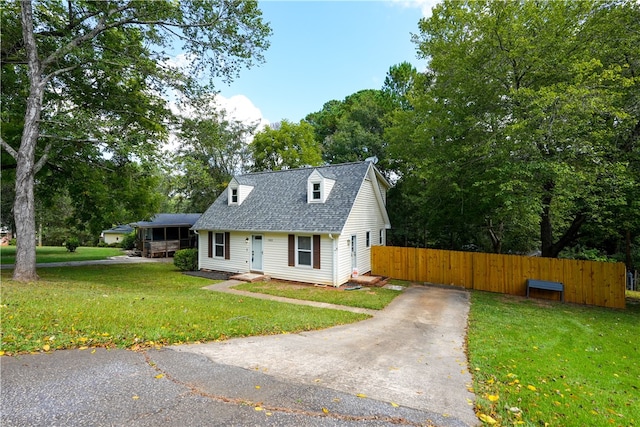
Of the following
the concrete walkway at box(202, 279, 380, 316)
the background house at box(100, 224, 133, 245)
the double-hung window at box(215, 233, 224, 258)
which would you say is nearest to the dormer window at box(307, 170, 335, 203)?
the concrete walkway at box(202, 279, 380, 316)

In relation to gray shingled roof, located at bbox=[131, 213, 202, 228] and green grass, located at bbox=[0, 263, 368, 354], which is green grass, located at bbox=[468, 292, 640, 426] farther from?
gray shingled roof, located at bbox=[131, 213, 202, 228]

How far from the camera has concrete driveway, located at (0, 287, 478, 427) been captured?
3.37 m

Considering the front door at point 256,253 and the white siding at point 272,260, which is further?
the front door at point 256,253

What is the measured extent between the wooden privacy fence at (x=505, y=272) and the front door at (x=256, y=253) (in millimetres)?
6043

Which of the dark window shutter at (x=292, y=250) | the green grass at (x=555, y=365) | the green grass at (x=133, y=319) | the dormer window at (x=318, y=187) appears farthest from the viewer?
the dormer window at (x=318, y=187)

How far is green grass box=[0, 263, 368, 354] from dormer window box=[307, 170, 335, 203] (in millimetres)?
6224

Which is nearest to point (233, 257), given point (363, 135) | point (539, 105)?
point (539, 105)

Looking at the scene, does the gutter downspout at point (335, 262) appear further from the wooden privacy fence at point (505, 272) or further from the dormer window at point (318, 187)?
the wooden privacy fence at point (505, 272)

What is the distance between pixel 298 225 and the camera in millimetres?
14047

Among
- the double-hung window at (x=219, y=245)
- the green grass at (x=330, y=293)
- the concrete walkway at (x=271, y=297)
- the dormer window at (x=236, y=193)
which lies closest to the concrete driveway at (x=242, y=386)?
the concrete walkway at (x=271, y=297)

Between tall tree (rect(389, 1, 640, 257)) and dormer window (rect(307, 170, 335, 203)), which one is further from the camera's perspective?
dormer window (rect(307, 170, 335, 203))

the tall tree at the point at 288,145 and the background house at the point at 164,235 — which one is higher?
the tall tree at the point at 288,145

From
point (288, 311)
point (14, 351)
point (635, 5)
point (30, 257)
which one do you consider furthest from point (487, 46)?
point (30, 257)

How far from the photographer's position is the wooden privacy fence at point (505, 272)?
38.5 ft
